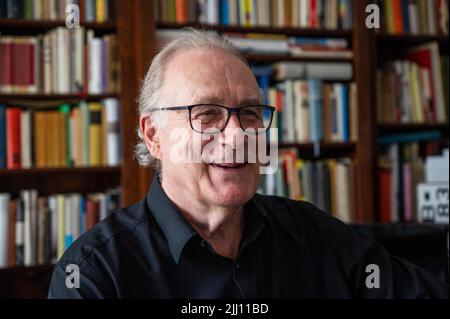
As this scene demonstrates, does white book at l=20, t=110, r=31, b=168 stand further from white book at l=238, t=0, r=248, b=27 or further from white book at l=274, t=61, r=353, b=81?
white book at l=274, t=61, r=353, b=81

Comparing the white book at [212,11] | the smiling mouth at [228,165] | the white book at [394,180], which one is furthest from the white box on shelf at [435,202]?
the smiling mouth at [228,165]

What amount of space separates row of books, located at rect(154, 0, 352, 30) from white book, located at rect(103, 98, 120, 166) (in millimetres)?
382

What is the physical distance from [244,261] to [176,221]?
0.14 metres

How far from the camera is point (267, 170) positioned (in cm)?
251

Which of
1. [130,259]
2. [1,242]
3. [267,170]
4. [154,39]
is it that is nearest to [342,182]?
[267,170]

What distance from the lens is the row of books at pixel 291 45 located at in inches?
96.0

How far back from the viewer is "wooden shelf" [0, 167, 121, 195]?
2.32 meters

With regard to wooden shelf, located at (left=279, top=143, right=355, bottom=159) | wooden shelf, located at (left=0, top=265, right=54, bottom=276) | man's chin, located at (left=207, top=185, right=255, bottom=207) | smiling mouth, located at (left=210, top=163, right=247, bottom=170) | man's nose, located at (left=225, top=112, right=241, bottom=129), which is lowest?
wooden shelf, located at (left=0, top=265, right=54, bottom=276)

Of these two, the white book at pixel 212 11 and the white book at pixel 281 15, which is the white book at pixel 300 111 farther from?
the white book at pixel 212 11

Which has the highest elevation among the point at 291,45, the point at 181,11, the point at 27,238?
the point at 181,11

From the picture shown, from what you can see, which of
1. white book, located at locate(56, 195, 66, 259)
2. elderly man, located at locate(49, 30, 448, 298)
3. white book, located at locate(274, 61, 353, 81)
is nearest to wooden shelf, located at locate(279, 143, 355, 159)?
white book, located at locate(274, 61, 353, 81)

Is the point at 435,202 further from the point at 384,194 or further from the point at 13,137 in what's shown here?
the point at 13,137

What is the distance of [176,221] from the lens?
3.36ft

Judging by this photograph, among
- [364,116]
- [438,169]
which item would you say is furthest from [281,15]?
[438,169]
